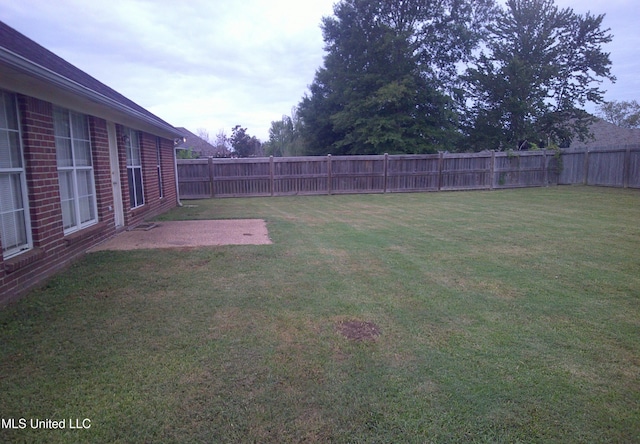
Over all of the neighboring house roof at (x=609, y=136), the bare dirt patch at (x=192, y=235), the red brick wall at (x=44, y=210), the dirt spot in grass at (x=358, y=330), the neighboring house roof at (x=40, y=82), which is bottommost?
the dirt spot in grass at (x=358, y=330)

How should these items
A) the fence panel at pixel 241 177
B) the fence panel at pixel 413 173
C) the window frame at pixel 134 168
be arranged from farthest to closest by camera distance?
the fence panel at pixel 413 173
the fence panel at pixel 241 177
the window frame at pixel 134 168

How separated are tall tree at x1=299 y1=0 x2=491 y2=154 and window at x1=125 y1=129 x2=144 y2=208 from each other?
15265 millimetres

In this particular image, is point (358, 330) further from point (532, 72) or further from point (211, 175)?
point (532, 72)

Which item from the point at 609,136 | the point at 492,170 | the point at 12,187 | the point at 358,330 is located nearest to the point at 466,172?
the point at 492,170

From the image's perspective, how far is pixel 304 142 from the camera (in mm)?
30141

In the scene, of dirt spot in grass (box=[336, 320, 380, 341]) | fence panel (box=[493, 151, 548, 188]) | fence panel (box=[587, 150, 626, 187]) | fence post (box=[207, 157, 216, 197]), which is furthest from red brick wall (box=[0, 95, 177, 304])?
fence panel (box=[587, 150, 626, 187])

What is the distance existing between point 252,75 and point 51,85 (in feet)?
73.9

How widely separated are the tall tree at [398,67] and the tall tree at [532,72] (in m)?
3.78

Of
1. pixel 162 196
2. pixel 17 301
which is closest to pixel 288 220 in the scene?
pixel 162 196

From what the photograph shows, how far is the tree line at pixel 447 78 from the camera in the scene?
77.3 ft

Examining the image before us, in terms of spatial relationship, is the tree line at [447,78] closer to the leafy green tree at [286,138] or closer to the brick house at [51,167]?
the leafy green tree at [286,138]

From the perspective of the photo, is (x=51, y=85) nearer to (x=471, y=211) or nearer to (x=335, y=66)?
(x=471, y=211)

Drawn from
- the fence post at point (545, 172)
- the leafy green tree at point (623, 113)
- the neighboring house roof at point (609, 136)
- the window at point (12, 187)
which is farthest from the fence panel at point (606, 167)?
the leafy green tree at point (623, 113)

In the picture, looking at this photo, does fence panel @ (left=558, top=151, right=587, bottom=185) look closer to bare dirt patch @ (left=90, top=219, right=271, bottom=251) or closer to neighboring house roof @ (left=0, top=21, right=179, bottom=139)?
bare dirt patch @ (left=90, top=219, right=271, bottom=251)
